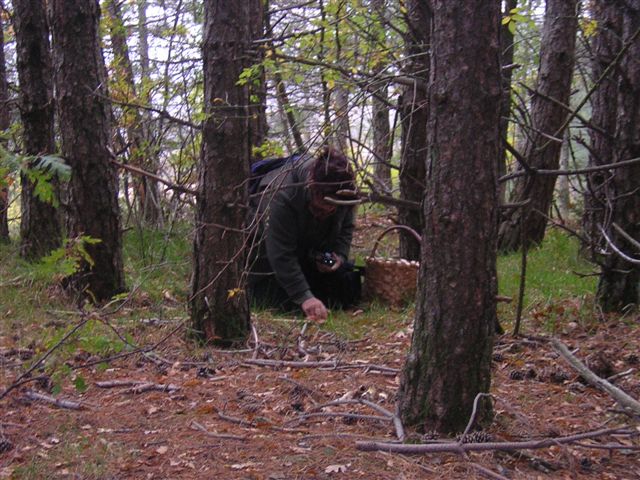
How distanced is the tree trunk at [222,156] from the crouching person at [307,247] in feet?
1.89

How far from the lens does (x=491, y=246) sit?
9.11 feet

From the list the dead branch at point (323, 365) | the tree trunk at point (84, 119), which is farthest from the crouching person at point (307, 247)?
the tree trunk at point (84, 119)

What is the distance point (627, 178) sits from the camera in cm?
457

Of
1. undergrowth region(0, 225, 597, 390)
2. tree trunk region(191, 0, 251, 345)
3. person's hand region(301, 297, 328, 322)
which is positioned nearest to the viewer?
tree trunk region(191, 0, 251, 345)

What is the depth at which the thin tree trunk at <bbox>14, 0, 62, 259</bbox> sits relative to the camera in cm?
729

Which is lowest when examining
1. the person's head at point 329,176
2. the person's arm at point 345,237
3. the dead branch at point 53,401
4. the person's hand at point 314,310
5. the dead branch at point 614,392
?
the dead branch at point 53,401

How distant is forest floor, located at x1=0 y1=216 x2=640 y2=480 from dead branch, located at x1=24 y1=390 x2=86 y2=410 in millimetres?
29

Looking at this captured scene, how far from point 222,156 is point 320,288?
6.67ft

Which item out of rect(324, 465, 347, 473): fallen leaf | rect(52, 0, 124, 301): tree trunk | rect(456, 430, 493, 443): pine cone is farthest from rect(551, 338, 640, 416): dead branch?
rect(52, 0, 124, 301): tree trunk

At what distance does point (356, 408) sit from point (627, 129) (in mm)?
2645

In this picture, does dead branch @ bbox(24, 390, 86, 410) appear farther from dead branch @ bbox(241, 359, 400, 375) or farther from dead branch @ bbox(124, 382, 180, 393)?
dead branch @ bbox(241, 359, 400, 375)

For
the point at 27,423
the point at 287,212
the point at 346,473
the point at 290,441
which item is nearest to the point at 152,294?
the point at 287,212

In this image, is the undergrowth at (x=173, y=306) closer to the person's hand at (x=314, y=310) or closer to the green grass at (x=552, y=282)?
the green grass at (x=552, y=282)

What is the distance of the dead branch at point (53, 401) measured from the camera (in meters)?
3.53
